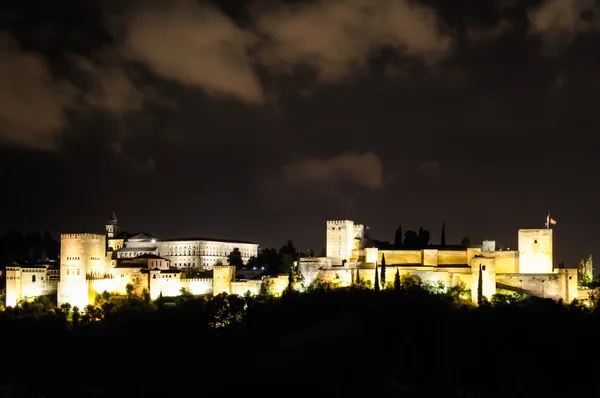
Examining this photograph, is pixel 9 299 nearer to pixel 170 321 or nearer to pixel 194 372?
pixel 170 321

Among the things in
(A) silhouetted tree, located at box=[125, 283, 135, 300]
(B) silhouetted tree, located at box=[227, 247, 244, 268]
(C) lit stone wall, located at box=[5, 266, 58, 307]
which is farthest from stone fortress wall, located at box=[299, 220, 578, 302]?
(B) silhouetted tree, located at box=[227, 247, 244, 268]

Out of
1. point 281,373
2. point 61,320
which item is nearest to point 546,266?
point 281,373

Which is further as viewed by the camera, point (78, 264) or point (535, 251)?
point (78, 264)

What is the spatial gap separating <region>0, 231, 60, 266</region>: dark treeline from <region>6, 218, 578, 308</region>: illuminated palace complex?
14903 mm

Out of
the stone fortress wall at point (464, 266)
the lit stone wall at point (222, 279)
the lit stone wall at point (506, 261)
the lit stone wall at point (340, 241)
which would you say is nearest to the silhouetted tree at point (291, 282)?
the stone fortress wall at point (464, 266)

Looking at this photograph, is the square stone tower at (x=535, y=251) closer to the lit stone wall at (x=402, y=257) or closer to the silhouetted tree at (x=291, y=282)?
the lit stone wall at (x=402, y=257)

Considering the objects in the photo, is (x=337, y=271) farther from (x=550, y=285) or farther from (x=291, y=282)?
(x=550, y=285)

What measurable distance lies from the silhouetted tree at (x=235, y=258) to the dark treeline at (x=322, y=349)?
85.0 ft

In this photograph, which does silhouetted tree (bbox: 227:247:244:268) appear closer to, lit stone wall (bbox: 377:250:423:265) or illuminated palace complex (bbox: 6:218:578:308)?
illuminated palace complex (bbox: 6:218:578:308)

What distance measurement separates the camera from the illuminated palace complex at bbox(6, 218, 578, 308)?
5912 cm

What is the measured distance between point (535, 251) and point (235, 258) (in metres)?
34.2

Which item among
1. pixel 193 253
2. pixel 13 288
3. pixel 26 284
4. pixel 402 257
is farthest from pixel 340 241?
pixel 193 253

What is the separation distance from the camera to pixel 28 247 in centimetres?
9025

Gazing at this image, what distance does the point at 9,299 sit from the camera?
2643 inches
